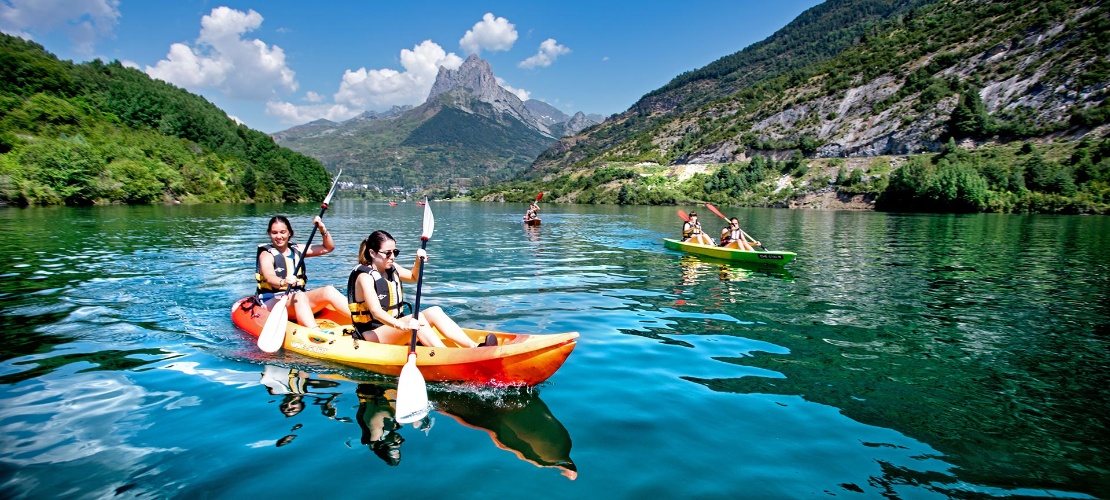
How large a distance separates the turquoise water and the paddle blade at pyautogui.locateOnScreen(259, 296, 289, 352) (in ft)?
0.61

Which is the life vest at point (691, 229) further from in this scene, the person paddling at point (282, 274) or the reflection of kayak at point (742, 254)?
the person paddling at point (282, 274)

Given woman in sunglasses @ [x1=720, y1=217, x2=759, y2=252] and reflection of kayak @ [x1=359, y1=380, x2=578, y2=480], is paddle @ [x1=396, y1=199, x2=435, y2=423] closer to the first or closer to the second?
reflection of kayak @ [x1=359, y1=380, x2=578, y2=480]

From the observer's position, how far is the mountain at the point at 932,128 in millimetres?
65062

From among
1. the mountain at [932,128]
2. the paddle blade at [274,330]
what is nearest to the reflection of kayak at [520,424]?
the paddle blade at [274,330]

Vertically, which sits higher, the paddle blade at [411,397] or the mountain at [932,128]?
the mountain at [932,128]

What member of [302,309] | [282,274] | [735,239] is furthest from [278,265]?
[735,239]

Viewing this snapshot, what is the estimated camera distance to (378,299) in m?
7.79

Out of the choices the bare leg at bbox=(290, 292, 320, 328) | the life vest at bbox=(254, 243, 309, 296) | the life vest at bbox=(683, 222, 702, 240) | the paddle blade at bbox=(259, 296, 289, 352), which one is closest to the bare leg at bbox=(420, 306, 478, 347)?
the bare leg at bbox=(290, 292, 320, 328)

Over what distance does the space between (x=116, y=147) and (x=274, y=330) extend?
88.4 metres

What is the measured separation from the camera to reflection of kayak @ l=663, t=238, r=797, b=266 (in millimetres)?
18078

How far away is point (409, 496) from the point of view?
4.52 meters

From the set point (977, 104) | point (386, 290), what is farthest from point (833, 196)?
point (386, 290)

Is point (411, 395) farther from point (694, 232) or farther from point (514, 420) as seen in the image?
point (694, 232)

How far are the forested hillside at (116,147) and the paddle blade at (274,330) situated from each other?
63676mm
